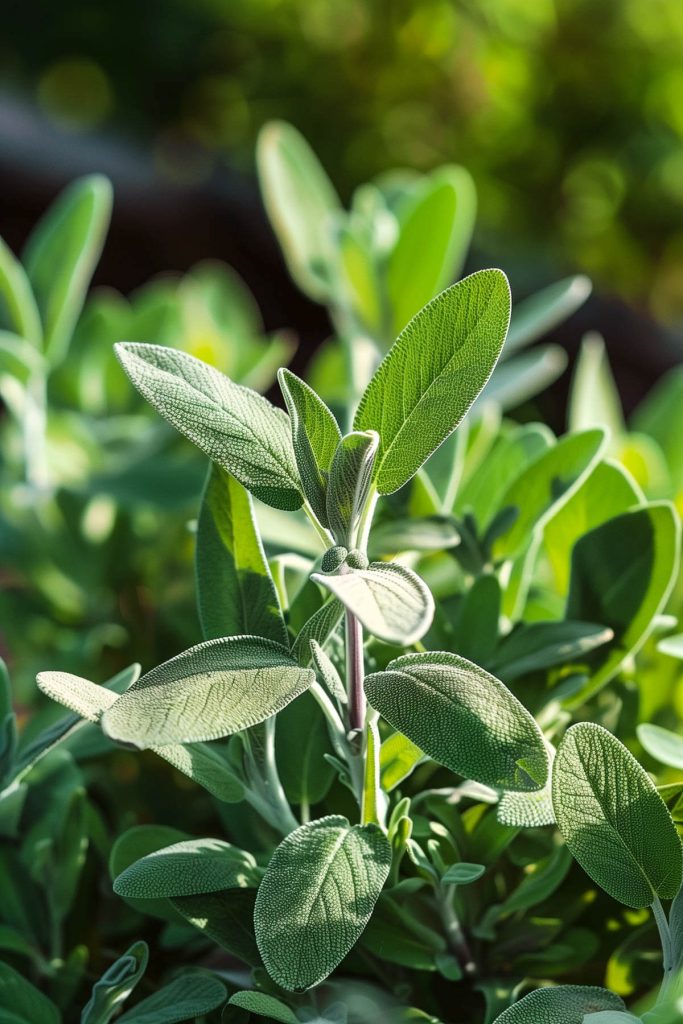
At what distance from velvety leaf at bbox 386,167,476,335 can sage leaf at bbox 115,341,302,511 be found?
200 millimetres

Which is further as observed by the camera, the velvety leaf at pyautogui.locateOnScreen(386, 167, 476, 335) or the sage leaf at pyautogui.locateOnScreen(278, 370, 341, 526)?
the velvety leaf at pyautogui.locateOnScreen(386, 167, 476, 335)

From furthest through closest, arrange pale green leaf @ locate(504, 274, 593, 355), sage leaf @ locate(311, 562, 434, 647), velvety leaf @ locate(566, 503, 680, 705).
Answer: pale green leaf @ locate(504, 274, 593, 355) → velvety leaf @ locate(566, 503, 680, 705) → sage leaf @ locate(311, 562, 434, 647)

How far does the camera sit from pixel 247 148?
170 centimetres

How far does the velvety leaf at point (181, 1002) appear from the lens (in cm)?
29

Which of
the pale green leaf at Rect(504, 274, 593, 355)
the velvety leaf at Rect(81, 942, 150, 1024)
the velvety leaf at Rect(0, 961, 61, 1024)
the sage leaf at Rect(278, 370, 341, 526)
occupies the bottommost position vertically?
the velvety leaf at Rect(0, 961, 61, 1024)

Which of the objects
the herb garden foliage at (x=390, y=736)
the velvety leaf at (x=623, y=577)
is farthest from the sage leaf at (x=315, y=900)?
the velvety leaf at (x=623, y=577)

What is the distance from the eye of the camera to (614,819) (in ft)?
0.91

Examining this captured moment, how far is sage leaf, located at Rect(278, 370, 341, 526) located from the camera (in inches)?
10.8

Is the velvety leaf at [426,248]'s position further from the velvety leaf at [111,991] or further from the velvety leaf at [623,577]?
the velvety leaf at [111,991]

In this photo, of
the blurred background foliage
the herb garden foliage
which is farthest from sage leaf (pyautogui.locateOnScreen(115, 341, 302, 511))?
the blurred background foliage

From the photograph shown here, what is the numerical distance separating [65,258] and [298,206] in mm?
112

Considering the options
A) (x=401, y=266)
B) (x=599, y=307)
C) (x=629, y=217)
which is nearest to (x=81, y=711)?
(x=401, y=266)

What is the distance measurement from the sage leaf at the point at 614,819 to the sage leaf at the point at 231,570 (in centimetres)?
8

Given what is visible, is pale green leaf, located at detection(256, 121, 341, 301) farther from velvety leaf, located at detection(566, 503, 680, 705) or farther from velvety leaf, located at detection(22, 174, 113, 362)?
velvety leaf, located at detection(566, 503, 680, 705)
